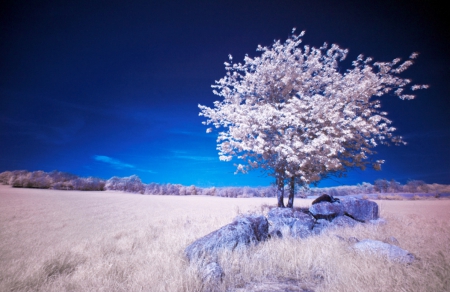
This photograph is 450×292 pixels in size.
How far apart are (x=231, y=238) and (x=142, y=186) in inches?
1265

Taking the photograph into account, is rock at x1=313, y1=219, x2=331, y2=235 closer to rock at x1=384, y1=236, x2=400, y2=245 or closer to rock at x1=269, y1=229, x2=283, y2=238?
rock at x1=269, y1=229, x2=283, y2=238

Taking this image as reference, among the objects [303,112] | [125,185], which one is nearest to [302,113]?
[303,112]

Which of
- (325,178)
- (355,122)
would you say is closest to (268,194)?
(325,178)

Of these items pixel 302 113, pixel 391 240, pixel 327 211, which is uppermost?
pixel 302 113

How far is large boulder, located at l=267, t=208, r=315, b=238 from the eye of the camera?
7.87 meters

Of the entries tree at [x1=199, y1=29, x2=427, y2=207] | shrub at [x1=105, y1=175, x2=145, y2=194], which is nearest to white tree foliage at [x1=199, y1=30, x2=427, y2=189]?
tree at [x1=199, y1=29, x2=427, y2=207]

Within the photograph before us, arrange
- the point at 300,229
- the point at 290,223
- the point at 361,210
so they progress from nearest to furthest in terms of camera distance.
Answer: the point at 300,229 < the point at 290,223 < the point at 361,210

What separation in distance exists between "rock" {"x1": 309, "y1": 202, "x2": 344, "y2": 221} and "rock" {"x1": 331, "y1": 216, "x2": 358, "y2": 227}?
268 millimetres

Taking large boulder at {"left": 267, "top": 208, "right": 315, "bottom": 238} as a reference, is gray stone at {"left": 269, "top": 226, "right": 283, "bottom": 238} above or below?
below

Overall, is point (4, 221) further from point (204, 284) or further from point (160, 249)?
point (204, 284)

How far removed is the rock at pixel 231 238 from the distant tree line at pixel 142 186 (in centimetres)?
1017

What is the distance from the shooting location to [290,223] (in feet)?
27.6

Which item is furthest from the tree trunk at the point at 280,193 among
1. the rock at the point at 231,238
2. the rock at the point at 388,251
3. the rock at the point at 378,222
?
the rock at the point at 388,251

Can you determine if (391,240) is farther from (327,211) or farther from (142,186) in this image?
(142,186)
